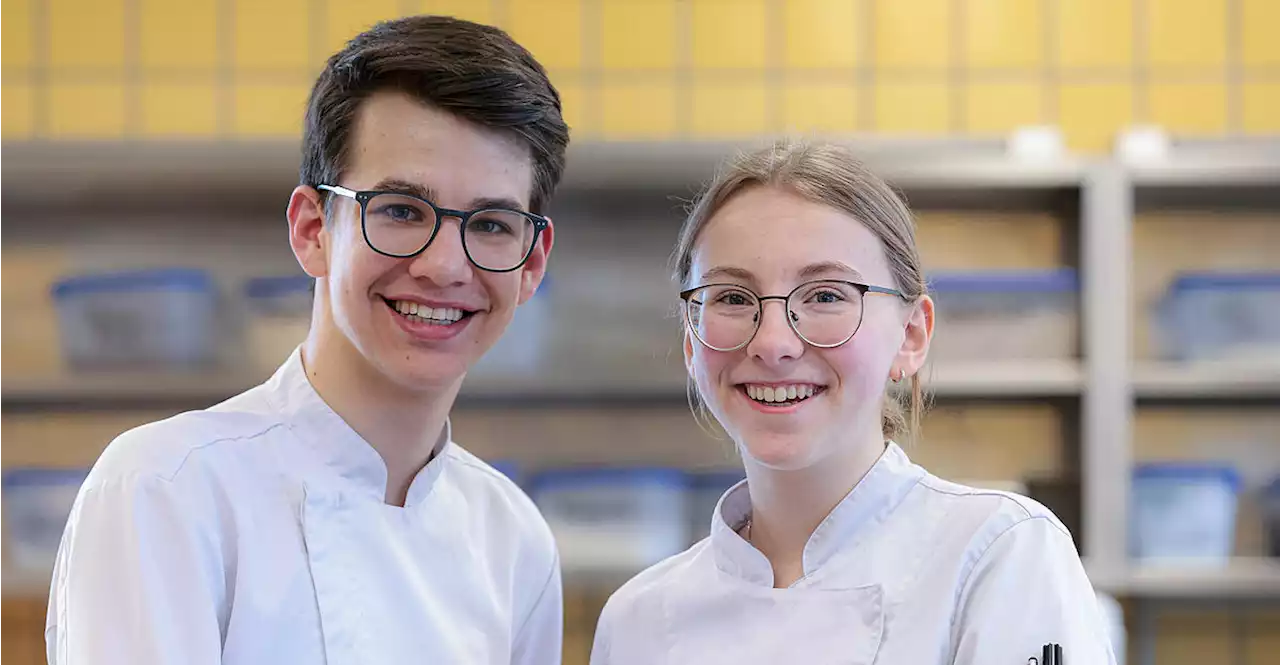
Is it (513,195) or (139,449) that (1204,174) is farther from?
(139,449)

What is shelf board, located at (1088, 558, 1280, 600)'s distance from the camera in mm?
2922

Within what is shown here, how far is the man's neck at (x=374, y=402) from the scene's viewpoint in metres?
1.57

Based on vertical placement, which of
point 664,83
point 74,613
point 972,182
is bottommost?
point 74,613

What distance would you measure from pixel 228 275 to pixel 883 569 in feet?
7.32

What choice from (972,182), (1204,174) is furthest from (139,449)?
(1204,174)

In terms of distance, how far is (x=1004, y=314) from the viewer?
3.01 m

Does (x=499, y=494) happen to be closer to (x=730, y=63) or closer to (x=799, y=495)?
(x=799, y=495)

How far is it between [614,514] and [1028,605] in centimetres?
179

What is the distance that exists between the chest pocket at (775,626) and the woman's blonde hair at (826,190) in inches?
11.0

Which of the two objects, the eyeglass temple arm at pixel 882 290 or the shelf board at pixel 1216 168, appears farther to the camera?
the shelf board at pixel 1216 168

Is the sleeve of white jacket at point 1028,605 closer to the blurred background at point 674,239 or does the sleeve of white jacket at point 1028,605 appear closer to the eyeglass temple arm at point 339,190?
the eyeglass temple arm at point 339,190

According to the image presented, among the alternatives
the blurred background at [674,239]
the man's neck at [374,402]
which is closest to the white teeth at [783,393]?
the man's neck at [374,402]

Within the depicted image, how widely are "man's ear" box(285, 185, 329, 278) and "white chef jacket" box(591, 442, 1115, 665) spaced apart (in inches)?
22.0

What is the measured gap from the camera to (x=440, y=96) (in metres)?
1.46
